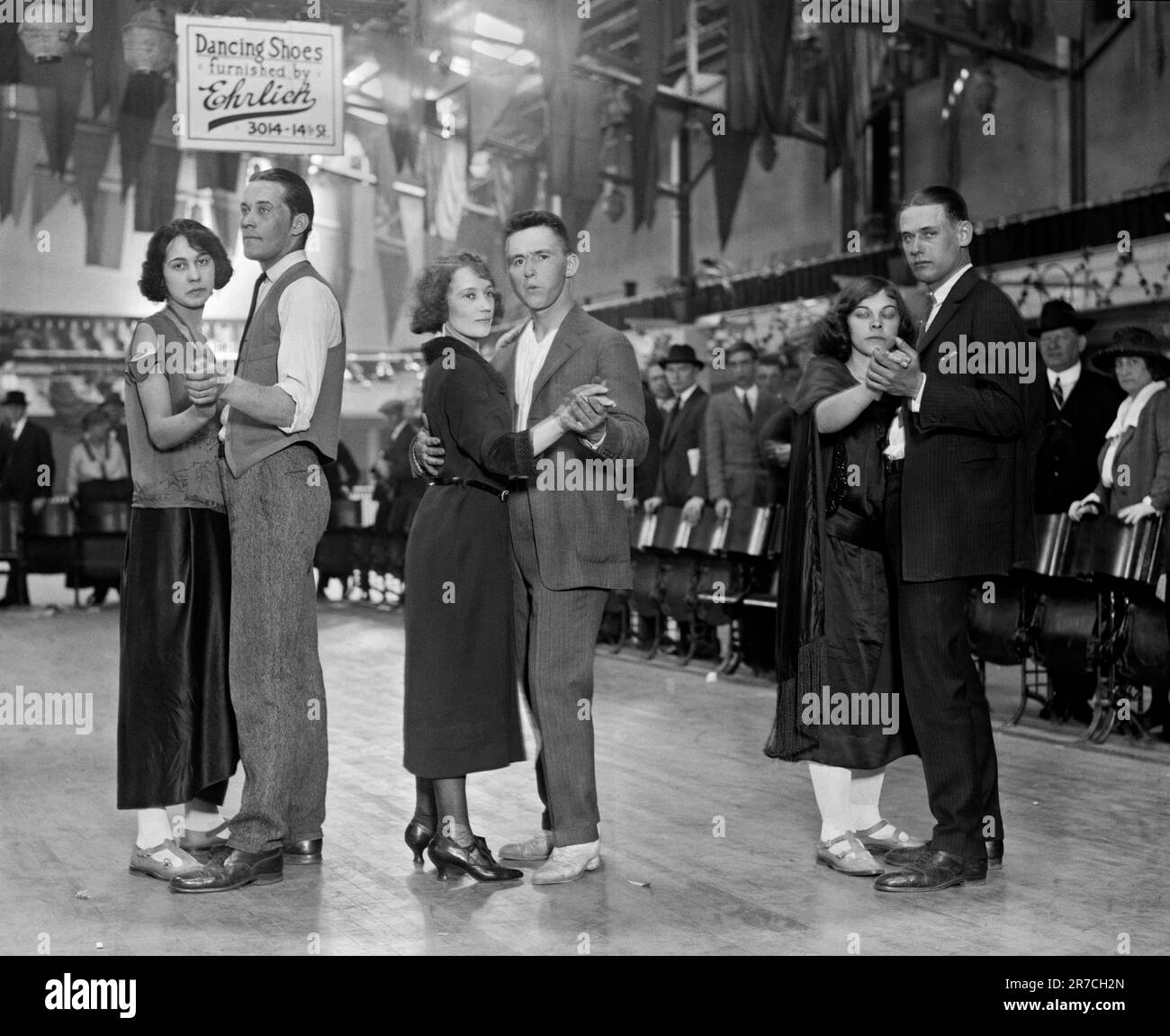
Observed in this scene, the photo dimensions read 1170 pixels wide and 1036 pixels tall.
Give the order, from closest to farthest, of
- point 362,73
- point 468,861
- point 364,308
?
point 468,861 → point 362,73 → point 364,308

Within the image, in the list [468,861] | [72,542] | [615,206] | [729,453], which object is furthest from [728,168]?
[468,861]

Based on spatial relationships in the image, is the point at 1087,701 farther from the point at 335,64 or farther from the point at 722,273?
the point at 722,273

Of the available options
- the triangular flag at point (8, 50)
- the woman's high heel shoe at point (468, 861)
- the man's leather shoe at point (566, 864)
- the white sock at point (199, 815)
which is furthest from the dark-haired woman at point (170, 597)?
the triangular flag at point (8, 50)

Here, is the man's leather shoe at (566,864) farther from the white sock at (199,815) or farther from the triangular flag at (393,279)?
the triangular flag at (393,279)

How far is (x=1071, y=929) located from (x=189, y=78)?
17.4ft

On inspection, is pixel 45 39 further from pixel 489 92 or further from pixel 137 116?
pixel 489 92

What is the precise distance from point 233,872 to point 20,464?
1032cm

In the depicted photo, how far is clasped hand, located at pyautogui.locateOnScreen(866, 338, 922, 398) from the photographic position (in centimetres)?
366

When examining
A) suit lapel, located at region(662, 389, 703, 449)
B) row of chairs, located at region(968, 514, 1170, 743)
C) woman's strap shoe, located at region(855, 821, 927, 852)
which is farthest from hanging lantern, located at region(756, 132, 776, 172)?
woman's strap shoe, located at region(855, 821, 927, 852)

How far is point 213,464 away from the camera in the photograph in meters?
4.01

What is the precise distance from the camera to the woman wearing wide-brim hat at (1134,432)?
6.39m

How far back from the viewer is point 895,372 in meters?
3.68
